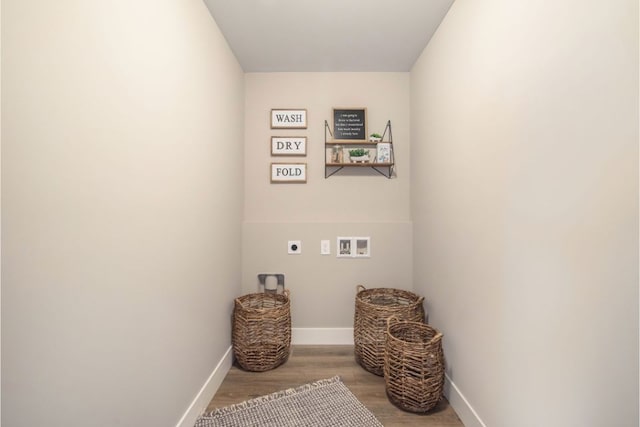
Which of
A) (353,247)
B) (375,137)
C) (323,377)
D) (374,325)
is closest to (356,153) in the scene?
(375,137)

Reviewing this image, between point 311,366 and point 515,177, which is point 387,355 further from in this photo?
point 515,177

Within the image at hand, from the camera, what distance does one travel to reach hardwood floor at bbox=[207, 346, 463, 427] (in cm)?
163

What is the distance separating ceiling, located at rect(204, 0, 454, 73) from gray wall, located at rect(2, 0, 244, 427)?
0.34m

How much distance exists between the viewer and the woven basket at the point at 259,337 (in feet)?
6.77

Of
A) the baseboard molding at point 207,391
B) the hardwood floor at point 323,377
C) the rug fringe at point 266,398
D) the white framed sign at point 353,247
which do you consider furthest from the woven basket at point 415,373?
the baseboard molding at point 207,391

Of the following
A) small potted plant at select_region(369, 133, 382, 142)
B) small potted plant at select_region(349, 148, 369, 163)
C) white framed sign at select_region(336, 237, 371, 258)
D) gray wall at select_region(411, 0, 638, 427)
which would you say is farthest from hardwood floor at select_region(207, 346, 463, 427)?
small potted plant at select_region(369, 133, 382, 142)

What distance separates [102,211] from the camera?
93cm

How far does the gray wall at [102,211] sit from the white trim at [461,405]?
141 centimetres

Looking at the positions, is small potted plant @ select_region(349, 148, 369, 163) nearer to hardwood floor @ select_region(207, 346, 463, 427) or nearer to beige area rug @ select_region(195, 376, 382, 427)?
hardwood floor @ select_region(207, 346, 463, 427)

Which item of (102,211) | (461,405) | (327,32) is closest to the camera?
(102,211)

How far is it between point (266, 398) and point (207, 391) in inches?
13.3

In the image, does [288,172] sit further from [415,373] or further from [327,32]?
[415,373]

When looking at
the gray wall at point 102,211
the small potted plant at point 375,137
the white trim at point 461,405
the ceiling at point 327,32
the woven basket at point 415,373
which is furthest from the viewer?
the small potted plant at point 375,137

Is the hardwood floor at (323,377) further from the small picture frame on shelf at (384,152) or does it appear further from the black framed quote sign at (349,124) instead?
the black framed quote sign at (349,124)
